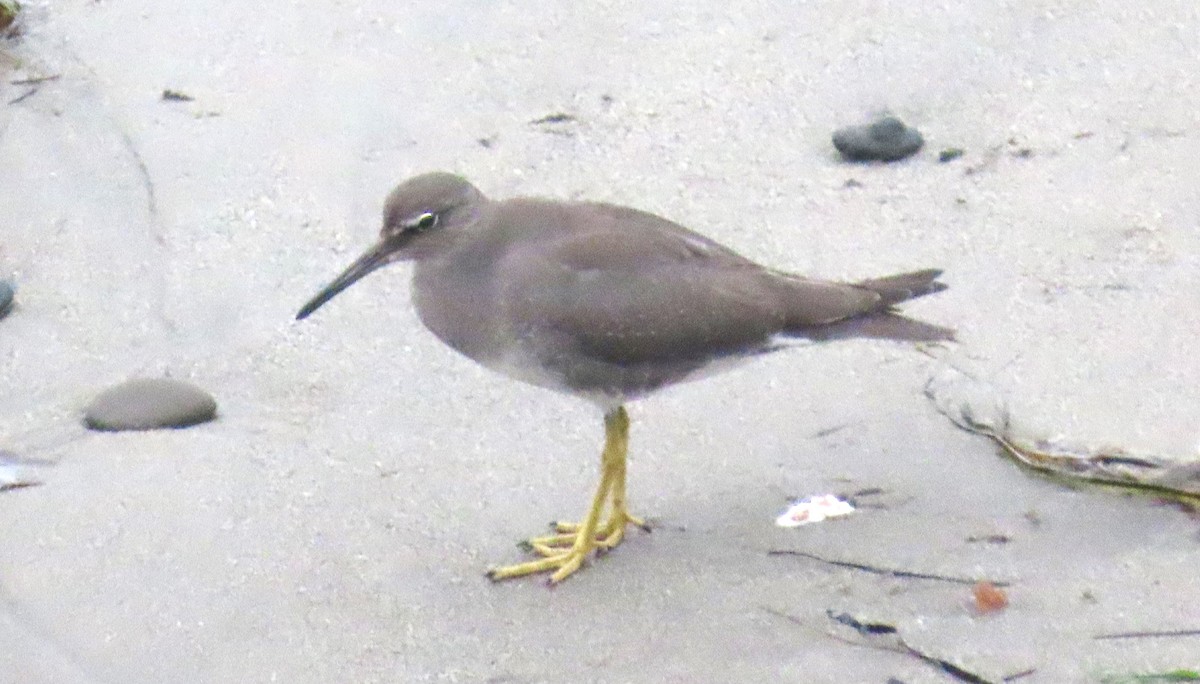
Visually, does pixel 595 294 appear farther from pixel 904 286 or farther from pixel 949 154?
pixel 949 154

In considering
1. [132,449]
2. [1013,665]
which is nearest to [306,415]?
[132,449]

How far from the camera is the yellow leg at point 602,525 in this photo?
4938mm

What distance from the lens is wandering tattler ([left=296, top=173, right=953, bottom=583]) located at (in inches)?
197

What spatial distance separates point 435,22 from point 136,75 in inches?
43.7

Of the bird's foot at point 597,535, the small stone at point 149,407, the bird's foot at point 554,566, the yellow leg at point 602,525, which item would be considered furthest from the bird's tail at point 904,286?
the small stone at point 149,407

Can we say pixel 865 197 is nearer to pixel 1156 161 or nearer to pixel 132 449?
pixel 1156 161

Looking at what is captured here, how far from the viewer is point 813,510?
16.5 feet

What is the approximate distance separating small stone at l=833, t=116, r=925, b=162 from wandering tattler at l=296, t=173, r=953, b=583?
4.06ft

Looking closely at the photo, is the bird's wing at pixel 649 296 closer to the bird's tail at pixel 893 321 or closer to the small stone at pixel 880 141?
the bird's tail at pixel 893 321

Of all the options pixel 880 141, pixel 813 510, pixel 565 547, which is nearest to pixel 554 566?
pixel 565 547

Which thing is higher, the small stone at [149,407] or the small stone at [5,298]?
the small stone at [149,407]

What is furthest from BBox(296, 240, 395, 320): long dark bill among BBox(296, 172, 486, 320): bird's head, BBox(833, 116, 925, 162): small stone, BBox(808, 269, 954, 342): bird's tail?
BBox(833, 116, 925, 162): small stone

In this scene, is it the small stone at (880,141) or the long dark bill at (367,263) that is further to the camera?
the small stone at (880,141)

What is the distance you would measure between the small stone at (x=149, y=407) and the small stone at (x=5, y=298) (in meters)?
0.72
